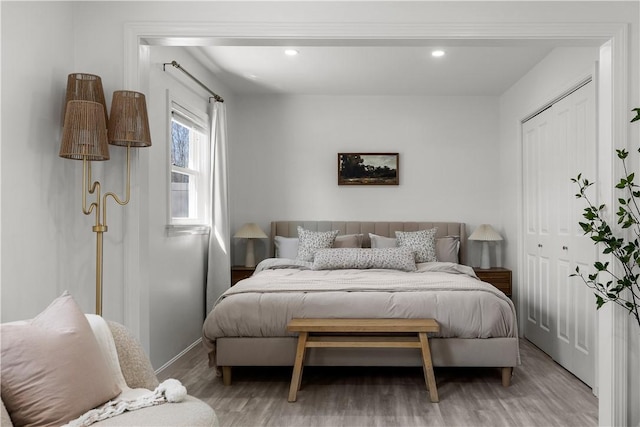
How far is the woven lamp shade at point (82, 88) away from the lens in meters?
2.40

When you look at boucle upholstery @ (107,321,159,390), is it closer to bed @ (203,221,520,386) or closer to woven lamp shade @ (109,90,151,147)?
woven lamp shade @ (109,90,151,147)

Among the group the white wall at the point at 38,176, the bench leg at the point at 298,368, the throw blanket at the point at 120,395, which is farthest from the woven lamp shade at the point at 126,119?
the bench leg at the point at 298,368

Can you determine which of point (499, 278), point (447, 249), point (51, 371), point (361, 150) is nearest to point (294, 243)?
point (361, 150)

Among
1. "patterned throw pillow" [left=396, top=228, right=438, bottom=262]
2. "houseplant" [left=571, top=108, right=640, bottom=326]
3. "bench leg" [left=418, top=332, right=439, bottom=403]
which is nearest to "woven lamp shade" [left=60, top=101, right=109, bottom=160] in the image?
"bench leg" [left=418, top=332, right=439, bottom=403]

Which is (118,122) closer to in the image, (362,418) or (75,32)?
(75,32)

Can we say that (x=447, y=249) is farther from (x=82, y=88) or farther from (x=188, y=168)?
(x=82, y=88)

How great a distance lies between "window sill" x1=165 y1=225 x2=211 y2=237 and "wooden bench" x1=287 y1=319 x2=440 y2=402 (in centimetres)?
139

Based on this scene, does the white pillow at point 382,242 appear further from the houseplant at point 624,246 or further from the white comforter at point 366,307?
the houseplant at point 624,246

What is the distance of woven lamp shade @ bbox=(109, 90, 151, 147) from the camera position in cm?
243

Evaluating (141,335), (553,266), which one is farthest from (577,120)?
(141,335)

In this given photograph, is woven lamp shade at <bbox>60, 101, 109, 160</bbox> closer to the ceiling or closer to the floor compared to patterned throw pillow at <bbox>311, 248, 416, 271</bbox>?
closer to the ceiling

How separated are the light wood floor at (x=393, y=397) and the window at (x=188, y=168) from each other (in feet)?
4.66

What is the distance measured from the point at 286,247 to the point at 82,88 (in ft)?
10.8

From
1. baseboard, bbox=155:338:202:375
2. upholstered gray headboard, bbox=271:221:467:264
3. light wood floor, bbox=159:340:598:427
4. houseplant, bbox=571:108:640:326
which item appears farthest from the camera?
upholstered gray headboard, bbox=271:221:467:264
